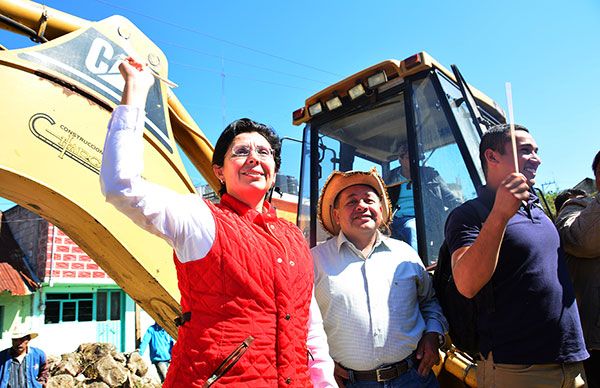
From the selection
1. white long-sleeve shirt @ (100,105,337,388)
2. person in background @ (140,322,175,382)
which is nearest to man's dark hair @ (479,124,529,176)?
white long-sleeve shirt @ (100,105,337,388)

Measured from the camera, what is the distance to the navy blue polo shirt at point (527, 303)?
1.96 metres

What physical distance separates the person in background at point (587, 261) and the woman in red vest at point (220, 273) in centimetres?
144

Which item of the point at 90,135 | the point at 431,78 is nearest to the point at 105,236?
the point at 90,135

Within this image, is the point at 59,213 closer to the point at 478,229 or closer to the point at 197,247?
the point at 197,247

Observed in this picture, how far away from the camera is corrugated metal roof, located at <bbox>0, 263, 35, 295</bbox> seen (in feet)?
46.2

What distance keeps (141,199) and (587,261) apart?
220 centimetres

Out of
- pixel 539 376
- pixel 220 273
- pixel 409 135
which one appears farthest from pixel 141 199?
pixel 409 135

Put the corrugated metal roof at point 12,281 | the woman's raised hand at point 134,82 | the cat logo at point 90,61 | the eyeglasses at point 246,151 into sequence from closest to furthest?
the woman's raised hand at point 134,82 < the eyeglasses at point 246,151 < the cat logo at point 90,61 < the corrugated metal roof at point 12,281

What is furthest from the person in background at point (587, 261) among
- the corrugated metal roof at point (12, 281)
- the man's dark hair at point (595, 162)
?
the corrugated metal roof at point (12, 281)

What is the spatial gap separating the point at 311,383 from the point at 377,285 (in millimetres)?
778

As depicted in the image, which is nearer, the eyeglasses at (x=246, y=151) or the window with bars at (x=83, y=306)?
the eyeglasses at (x=246, y=151)

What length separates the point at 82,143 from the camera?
2082 millimetres

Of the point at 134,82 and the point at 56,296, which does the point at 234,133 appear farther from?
the point at 56,296

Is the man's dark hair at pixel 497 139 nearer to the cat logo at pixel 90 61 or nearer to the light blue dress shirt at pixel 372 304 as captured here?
the light blue dress shirt at pixel 372 304
